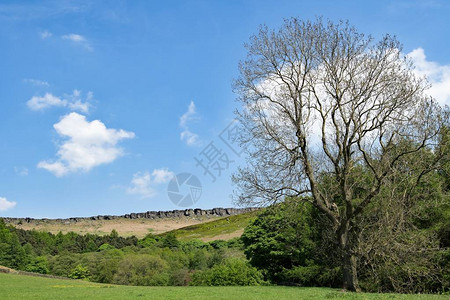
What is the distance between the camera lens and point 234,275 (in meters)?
40.5

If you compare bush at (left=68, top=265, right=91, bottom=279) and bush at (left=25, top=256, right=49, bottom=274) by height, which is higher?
bush at (left=25, top=256, right=49, bottom=274)

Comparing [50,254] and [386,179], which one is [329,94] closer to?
[386,179]

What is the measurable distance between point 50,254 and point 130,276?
137 ft

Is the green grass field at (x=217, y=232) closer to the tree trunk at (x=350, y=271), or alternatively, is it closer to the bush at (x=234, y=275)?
the bush at (x=234, y=275)

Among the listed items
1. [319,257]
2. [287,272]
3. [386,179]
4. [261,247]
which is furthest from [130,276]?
[386,179]

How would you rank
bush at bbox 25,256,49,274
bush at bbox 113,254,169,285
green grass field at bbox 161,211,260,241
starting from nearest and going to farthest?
bush at bbox 113,254,169,285 < bush at bbox 25,256,49,274 < green grass field at bbox 161,211,260,241

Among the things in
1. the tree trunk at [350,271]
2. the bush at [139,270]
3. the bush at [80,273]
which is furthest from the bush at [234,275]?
the bush at [80,273]

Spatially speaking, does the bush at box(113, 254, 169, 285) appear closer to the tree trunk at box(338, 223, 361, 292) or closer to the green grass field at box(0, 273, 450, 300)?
the green grass field at box(0, 273, 450, 300)

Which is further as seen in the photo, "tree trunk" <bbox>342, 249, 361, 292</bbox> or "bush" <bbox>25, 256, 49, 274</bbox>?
"bush" <bbox>25, 256, 49, 274</bbox>

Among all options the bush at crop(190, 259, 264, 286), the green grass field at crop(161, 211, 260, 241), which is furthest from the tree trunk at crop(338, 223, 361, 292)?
the green grass field at crop(161, 211, 260, 241)

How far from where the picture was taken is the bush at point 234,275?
3941cm

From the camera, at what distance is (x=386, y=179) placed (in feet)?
82.7

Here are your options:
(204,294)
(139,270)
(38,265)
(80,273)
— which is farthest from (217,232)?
(204,294)

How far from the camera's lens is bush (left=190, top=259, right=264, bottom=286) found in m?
39.4
